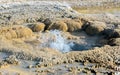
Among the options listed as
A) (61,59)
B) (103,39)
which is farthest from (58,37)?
(61,59)

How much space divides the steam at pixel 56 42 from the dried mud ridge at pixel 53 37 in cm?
14

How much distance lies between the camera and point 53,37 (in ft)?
83.6

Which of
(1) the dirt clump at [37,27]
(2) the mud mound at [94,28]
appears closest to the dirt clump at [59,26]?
(1) the dirt clump at [37,27]

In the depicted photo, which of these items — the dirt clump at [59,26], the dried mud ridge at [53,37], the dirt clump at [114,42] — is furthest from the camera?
the dirt clump at [59,26]

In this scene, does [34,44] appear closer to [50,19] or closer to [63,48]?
[63,48]

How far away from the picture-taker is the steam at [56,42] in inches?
956

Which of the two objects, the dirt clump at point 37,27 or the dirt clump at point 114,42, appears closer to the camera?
the dirt clump at point 114,42

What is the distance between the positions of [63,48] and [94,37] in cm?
324

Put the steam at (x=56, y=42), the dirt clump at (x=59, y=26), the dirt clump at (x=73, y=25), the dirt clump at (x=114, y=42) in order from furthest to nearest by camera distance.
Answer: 1. the dirt clump at (x=73, y=25)
2. the dirt clump at (x=59, y=26)
3. the steam at (x=56, y=42)
4. the dirt clump at (x=114, y=42)

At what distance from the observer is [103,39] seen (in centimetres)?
2552

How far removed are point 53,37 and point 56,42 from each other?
25.4 inches

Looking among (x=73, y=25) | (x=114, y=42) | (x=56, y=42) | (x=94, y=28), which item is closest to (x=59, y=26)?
(x=73, y=25)

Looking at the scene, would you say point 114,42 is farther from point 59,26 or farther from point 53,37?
point 59,26

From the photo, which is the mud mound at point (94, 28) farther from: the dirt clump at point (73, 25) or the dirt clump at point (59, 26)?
the dirt clump at point (59, 26)
